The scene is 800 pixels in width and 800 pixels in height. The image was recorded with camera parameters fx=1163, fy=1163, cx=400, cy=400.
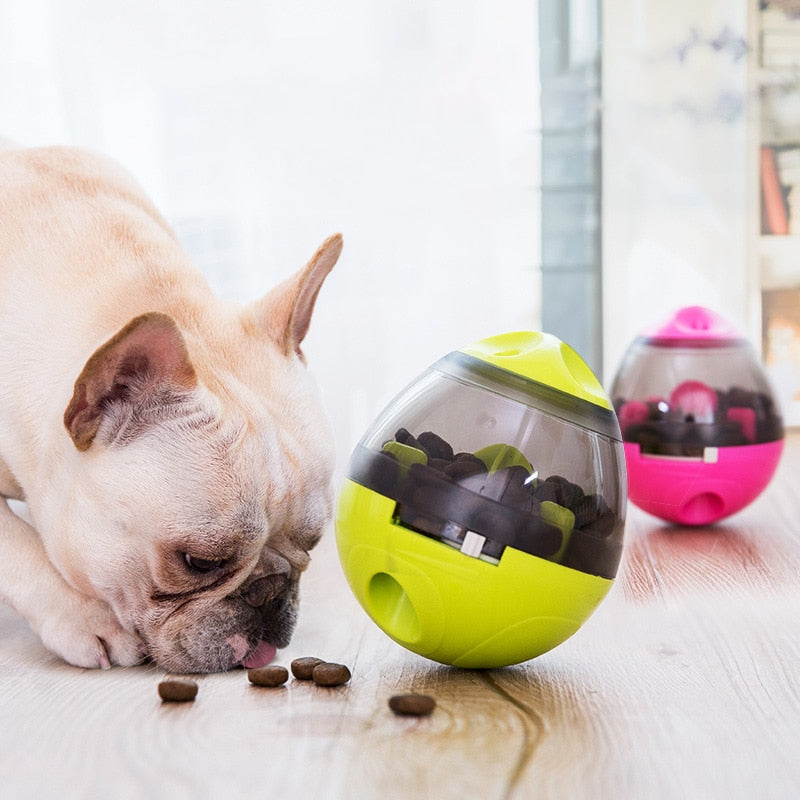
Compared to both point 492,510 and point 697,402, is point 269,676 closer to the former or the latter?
point 492,510

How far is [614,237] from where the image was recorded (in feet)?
13.7

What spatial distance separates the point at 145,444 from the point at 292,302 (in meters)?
0.34

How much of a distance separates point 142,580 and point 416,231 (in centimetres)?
253

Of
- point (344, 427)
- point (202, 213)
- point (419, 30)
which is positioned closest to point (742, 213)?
point (419, 30)

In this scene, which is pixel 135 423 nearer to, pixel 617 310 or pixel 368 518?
pixel 368 518

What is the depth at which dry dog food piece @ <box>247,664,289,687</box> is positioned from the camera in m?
1.57

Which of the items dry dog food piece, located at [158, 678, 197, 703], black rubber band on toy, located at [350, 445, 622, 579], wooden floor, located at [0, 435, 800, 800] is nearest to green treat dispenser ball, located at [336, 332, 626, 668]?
black rubber band on toy, located at [350, 445, 622, 579]

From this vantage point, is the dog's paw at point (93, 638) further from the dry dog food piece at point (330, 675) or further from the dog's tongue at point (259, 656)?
the dry dog food piece at point (330, 675)

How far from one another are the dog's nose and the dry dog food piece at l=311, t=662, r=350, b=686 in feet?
0.48

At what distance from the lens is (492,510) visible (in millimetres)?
1467

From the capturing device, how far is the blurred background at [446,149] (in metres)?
3.72

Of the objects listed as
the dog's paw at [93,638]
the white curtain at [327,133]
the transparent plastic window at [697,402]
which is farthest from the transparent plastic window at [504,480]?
the white curtain at [327,133]

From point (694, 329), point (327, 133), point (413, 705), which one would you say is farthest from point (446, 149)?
point (413, 705)

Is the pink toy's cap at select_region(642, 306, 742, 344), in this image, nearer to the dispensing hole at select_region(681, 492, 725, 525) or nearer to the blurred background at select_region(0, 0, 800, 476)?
the dispensing hole at select_region(681, 492, 725, 525)
